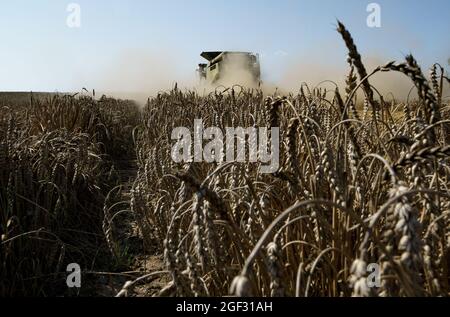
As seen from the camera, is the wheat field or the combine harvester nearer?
the wheat field

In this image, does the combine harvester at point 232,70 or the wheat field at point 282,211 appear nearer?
the wheat field at point 282,211

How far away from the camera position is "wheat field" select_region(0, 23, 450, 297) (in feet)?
3.01

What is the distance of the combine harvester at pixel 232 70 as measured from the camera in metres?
15.2

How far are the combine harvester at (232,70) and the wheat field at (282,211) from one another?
10.9 m

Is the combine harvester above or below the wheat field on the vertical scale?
above

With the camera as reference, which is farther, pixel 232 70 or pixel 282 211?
pixel 232 70

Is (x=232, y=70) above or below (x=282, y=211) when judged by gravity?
above

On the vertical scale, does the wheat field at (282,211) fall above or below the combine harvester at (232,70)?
below

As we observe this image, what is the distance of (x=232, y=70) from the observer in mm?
15320

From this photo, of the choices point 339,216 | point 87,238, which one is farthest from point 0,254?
point 339,216

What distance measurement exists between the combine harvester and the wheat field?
10.9 m

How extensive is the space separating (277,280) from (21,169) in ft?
7.46

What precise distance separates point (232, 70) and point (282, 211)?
1412cm
